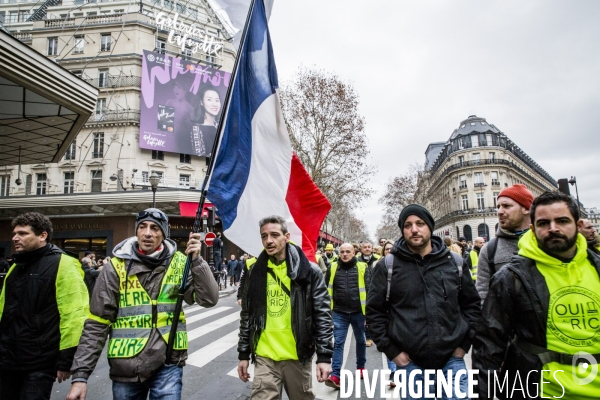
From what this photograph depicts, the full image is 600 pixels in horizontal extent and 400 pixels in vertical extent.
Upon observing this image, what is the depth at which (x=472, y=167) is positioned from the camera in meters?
65.2

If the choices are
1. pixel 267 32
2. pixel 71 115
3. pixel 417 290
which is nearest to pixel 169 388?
pixel 417 290

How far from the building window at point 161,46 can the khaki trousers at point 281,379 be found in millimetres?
34122

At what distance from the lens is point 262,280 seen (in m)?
3.01

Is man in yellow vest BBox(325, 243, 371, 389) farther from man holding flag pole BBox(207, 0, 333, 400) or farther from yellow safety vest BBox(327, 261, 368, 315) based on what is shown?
man holding flag pole BBox(207, 0, 333, 400)

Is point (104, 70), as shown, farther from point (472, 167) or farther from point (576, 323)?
point (472, 167)

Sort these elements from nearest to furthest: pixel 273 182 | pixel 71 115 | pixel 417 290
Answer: pixel 417 290 < pixel 273 182 < pixel 71 115

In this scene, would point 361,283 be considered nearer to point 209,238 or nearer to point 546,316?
point 209,238

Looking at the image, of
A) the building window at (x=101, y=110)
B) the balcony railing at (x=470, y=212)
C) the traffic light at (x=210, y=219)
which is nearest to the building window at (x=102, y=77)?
the building window at (x=101, y=110)

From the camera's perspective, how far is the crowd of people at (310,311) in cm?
211

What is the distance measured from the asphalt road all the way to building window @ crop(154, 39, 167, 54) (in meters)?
29.1

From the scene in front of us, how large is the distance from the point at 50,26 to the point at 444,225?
67.3 meters

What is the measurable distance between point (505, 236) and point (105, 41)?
118 feet

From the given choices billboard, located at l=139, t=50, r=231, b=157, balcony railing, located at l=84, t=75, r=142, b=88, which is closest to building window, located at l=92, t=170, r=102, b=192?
billboard, located at l=139, t=50, r=231, b=157

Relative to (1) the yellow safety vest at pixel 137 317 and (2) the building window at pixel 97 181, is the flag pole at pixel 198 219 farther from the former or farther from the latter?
(2) the building window at pixel 97 181
